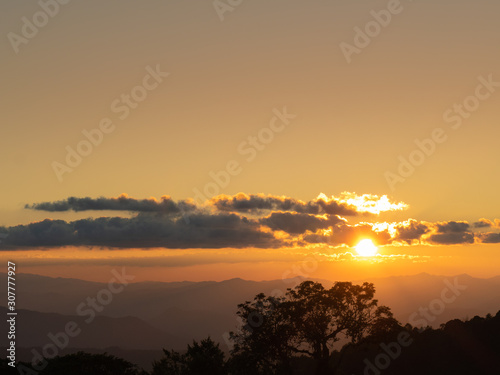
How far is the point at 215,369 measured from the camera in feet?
174

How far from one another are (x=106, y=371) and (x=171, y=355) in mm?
6711

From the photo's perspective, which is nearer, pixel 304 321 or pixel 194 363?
pixel 194 363

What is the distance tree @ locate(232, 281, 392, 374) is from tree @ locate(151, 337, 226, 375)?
1381cm

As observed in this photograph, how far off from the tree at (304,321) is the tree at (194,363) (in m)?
13.8

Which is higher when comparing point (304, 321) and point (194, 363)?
point (304, 321)

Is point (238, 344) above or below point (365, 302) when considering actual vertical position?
below

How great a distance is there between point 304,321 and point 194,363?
20.4m

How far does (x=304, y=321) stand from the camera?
69.0 m

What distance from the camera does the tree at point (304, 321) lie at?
224 feet

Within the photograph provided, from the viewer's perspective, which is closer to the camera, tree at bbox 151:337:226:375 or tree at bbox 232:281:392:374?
tree at bbox 151:337:226:375

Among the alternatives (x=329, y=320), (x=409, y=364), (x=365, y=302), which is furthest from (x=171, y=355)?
(x=409, y=364)

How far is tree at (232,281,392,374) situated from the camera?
224 ft

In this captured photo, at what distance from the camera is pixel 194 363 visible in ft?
172

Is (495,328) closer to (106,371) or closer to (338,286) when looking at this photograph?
(338,286)
